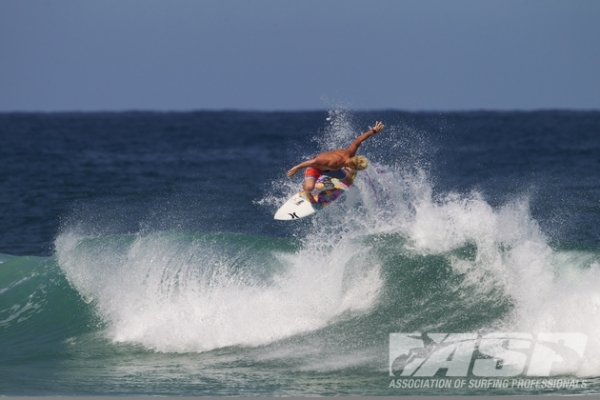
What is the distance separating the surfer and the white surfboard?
7 centimetres

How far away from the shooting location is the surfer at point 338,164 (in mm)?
11820

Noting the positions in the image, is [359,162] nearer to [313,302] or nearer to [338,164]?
[338,164]

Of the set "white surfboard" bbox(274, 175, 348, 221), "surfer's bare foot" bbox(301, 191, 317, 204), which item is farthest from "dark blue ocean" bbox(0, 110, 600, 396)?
"surfer's bare foot" bbox(301, 191, 317, 204)

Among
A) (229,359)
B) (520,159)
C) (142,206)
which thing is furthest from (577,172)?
(229,359)

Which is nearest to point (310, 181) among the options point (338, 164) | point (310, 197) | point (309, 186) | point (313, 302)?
point (309, 186)

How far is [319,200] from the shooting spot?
40.5 feet

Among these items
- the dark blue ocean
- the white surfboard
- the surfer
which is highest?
the surfer

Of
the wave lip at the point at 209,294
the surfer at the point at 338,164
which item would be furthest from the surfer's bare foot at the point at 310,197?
the wave lip at the point at 209,294

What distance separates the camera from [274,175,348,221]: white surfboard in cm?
1227

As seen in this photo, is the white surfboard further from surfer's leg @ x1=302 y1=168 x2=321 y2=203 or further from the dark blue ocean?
the dark blue ocean

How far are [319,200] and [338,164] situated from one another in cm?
69

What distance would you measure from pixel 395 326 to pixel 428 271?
1.23 meters

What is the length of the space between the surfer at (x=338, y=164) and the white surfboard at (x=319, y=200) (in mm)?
69

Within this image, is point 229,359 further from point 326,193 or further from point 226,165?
point 226,165
